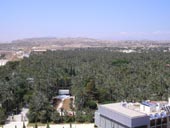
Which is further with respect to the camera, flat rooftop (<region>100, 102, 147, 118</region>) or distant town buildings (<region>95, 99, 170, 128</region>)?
flat rooftop (<region>100, 102, 147, 118</region>)

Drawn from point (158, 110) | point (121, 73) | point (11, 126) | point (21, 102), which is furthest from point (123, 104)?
point (121, 73)

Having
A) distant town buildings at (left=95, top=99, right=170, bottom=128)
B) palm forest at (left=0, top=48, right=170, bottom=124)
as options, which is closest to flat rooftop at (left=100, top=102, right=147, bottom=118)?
distant town buildings at (left=95, top=99, right=170, bottom=128)

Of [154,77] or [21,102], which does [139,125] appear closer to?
[21,102]

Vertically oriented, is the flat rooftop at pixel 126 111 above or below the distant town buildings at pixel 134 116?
above

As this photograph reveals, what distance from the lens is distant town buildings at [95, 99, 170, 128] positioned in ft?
97.6

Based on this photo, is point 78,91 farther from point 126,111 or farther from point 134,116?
point 134,116

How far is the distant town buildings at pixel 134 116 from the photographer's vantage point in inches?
1171

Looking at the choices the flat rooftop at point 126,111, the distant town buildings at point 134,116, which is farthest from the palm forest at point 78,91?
the flat rooftop at point 126,111

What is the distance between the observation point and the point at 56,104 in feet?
174

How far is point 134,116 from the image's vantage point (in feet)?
96.7

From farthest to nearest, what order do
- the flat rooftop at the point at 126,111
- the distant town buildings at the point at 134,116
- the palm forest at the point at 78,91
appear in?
1. the palm forest at the point at 78,91
2. the flat rooftop at the point at 126,111
3. the distant town buildings at the point at 134,116

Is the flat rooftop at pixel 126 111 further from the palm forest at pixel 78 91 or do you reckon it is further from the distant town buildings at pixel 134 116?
the palm forest at pixel 78 91

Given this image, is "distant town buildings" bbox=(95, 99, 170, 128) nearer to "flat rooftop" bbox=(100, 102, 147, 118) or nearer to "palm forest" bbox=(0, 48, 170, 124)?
"flat rooftop" bbox=(100, 102, 147, 118)

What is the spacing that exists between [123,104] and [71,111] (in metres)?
15.1
